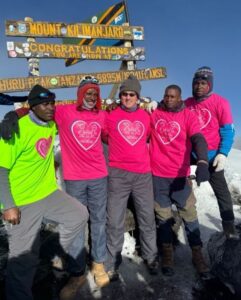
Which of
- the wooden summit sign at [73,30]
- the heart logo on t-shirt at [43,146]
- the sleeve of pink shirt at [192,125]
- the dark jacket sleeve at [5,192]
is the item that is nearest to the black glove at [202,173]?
the sleeve of pink shirt at [192,125]

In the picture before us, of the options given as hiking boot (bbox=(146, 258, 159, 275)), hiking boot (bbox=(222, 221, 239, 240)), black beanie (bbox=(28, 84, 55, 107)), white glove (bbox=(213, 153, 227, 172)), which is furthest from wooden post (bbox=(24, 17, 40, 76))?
hiking boot (bbox=(222, 221, 239, 240))

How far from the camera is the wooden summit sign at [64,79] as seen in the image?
8.86 metres

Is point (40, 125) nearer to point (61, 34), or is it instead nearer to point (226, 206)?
point (226, 206)

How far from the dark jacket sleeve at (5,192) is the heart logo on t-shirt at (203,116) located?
136 inches

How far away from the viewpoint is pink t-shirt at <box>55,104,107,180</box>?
504 centimetres

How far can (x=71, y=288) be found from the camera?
4.85 m

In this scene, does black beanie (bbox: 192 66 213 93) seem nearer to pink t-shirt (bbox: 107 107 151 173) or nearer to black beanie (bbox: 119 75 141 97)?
black beanie (bbox: 119 75 141 97)

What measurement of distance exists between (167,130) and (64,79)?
16.3 ft

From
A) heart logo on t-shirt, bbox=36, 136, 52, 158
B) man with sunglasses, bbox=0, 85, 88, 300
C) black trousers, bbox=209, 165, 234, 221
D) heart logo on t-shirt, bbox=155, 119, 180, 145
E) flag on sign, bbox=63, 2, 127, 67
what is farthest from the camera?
flag on sign, bbox=63, 2, 127, 67

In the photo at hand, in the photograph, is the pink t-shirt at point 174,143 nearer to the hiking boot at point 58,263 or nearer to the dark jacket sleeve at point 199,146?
the dark jacket sleeve at point 199,146

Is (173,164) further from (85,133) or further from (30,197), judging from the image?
(30,197)

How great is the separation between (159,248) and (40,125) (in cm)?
324

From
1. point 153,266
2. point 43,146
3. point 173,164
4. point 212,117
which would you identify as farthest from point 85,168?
point 212,117

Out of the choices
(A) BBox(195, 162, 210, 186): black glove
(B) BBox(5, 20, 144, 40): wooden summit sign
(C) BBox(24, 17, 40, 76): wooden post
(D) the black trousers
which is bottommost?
(D) the black trousers
